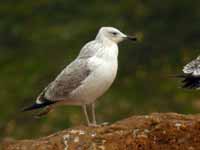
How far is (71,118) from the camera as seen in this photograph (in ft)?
75.1

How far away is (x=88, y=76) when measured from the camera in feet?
43.0

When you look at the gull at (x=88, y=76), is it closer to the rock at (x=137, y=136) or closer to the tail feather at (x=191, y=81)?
the rock at (x=137, y=136)

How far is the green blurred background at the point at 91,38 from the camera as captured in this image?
23.5 metres

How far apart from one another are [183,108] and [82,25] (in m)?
5.70

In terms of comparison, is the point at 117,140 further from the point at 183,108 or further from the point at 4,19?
the point at 4,19

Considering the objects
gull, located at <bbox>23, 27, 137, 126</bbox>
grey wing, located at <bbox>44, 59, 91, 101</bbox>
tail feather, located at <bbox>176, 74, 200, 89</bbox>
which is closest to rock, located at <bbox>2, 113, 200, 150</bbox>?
tail feather, located at <bbox>176, 74, 200, 89</bbox>

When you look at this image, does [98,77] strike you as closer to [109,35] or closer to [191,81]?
[109,35]

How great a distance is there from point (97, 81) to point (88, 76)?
18cm

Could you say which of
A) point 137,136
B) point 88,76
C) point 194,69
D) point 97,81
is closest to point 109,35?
point 88,76

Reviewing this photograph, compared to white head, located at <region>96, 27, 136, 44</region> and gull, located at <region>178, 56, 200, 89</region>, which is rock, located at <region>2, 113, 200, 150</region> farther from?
white head, located at <region>96, 27, 136, 44</region>

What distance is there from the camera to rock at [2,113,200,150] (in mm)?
11555

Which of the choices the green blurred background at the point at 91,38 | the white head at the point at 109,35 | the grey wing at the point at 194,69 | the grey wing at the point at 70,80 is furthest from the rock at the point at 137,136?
the green blurred background at the point at 91,38

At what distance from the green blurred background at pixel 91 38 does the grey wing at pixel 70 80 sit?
8758 mm

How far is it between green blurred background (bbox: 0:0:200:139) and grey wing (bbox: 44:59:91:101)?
28.7 ft
